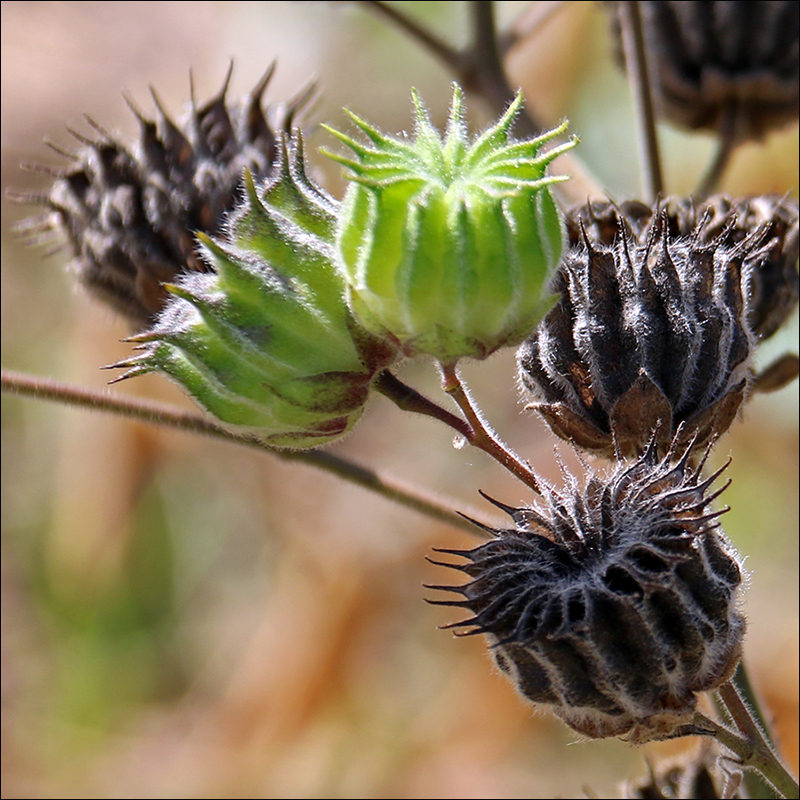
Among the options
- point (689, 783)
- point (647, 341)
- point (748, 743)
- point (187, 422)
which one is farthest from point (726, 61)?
point (748, 743)

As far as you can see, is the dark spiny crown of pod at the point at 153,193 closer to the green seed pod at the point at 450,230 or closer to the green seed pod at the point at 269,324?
the green seed pod at the point at 269,324

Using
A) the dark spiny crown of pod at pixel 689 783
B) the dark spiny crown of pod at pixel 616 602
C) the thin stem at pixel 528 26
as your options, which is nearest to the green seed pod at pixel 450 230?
the dark spiny crown of pod at pixel 616 602

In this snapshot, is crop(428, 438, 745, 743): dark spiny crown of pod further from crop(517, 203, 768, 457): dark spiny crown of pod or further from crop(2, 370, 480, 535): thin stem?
crop(2, 370, 480, 535): thin stem

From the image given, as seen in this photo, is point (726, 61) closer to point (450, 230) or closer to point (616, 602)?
point (450, 230)

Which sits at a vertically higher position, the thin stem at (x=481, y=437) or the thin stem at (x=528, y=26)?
the thin stem at (x=528, y=26)

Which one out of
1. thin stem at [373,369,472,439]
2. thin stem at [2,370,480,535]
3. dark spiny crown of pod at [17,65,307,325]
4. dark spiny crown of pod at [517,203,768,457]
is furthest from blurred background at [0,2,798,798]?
thin stem at [373,369,472,439]

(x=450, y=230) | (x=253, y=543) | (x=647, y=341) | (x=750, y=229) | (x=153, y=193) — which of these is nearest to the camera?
(x=450, y=230)
